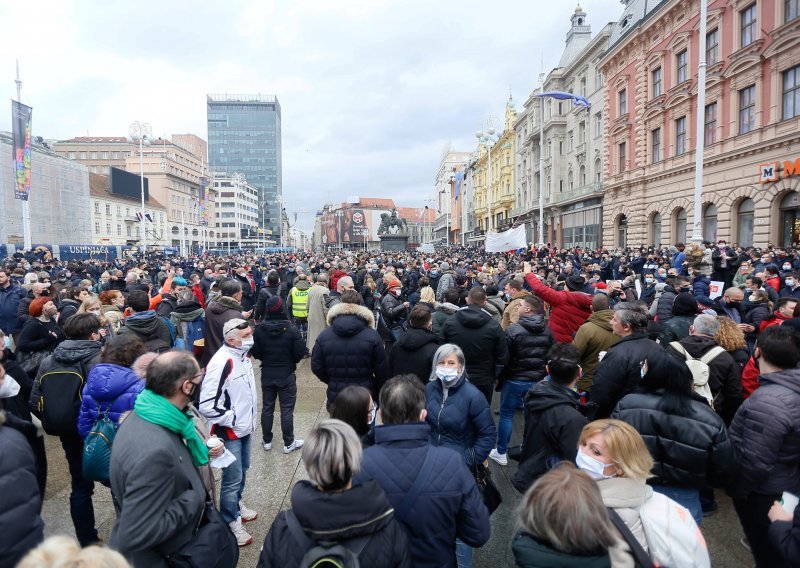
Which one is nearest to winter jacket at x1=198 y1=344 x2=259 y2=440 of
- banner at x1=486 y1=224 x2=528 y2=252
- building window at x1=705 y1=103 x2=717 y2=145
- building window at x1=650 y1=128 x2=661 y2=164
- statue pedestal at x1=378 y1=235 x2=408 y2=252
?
banner at x1=486 y1=224 x2=528 y2=252

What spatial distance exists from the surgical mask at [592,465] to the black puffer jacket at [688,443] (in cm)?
75

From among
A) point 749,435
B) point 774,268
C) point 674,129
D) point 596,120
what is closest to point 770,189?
point 674,129

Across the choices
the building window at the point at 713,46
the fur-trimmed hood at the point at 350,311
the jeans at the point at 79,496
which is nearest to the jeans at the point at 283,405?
the fur-trimmed hood at the point at 350,311

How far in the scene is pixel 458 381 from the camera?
3396 millimetres

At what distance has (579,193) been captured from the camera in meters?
37.5

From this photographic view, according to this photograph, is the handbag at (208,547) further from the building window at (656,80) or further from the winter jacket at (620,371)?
the building window at (656,80)

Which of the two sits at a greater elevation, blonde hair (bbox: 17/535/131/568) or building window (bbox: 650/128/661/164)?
building window (bbox: 650/128/661/164)

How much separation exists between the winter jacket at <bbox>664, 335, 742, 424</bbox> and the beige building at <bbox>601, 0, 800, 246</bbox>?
13.4 m

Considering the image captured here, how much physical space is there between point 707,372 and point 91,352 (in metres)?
4.74

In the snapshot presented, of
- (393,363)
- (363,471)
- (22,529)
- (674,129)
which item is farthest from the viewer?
(674,129)

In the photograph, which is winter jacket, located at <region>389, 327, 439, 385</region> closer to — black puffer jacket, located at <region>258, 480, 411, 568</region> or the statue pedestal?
→ black puffer jacket, located at <region>258, 480, 411, 568</region>

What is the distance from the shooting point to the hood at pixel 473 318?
184 inches

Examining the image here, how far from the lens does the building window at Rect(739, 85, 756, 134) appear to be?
1991 cm

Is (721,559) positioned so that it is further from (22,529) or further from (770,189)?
(770,189)
